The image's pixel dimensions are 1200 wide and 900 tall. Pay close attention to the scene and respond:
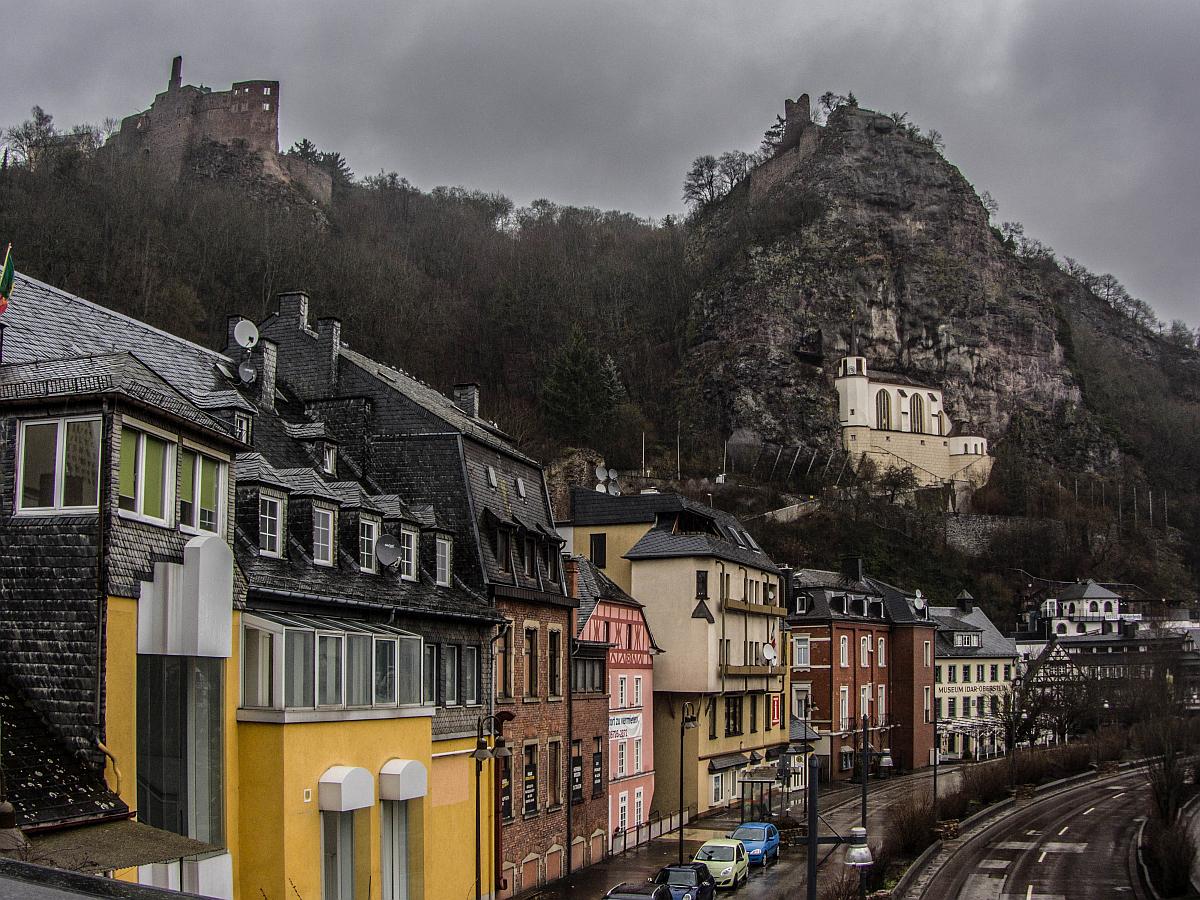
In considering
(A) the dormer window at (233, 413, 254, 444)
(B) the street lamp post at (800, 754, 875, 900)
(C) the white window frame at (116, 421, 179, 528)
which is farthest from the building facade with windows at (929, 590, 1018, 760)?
(C) the white window frame at (116, 421, 179, 528)

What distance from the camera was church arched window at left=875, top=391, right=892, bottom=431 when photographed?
415ft

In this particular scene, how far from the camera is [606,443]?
111438mm

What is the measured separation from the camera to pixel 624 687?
41500 millimetres

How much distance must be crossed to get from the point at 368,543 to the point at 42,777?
11550 mm

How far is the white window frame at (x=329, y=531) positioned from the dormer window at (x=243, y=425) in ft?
A: 5.87

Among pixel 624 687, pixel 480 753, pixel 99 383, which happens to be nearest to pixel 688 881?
pixel 480 753

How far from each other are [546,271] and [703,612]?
9299cm

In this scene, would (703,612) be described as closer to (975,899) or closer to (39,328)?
(975,899)

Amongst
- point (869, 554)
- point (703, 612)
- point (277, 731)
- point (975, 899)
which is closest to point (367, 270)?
point (869, 554)

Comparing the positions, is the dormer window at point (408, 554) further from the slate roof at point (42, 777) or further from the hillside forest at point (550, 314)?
the hillside forest at point (550, 314)

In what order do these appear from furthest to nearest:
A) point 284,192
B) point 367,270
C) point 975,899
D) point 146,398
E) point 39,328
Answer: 1. point 284,192
2. point 367,270
3. point 975,899
4. point 39,328
5. point 146,398

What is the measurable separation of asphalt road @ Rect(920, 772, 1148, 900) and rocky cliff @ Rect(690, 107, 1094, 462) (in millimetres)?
74979

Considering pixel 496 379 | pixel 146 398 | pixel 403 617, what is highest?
pixel 496 379

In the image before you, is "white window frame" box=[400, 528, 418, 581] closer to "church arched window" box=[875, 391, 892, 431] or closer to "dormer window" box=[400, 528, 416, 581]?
"dormer window" box=[400, 528, 416, 581]
